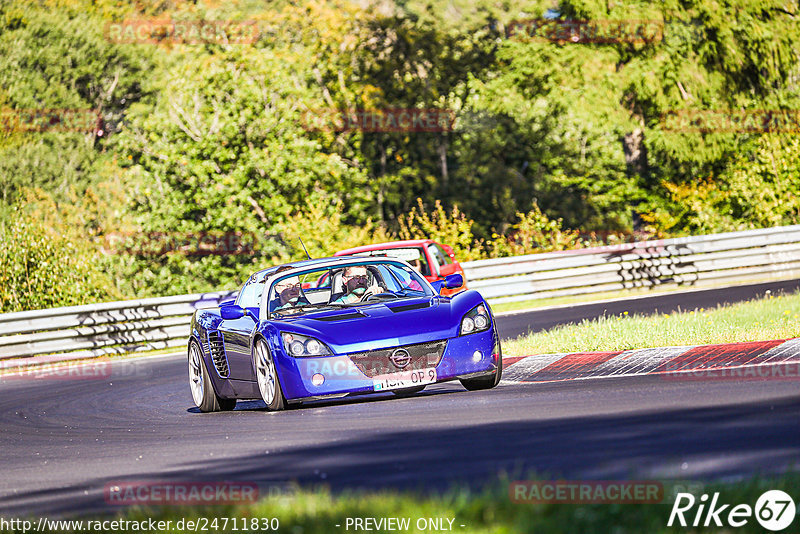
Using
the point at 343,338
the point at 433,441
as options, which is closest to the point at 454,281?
the point at 343,338

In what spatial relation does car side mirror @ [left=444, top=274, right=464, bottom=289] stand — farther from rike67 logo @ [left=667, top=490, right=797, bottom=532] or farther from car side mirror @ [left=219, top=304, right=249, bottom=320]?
rike67 logo @ [left=667, top=490, right=797, bottom=532]

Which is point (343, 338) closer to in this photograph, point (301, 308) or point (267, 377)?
point (267, 377)

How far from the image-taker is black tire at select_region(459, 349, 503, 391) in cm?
1070

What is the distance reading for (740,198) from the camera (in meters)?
31.8

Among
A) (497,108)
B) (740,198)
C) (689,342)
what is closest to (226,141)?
(497,108)

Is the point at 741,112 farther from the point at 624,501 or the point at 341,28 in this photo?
the point at 624,501

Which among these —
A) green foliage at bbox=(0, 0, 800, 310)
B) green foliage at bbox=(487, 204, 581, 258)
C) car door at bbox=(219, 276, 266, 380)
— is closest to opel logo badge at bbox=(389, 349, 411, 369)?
car door at bbox=(219, 276, 266, 380)

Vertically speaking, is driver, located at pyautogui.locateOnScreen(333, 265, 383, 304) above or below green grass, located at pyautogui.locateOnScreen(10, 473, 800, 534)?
above

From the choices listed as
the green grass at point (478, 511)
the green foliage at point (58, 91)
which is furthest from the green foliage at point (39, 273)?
the green foliage at point (58, 91)

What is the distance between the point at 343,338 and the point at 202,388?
2649 millimetres

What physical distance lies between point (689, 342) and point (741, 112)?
24.3m

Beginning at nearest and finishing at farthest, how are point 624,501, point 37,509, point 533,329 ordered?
point 624,501 → point 37,509 → point 533,329

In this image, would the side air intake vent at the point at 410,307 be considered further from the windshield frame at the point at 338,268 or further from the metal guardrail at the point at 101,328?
the metal guardrail at the point at 101,328

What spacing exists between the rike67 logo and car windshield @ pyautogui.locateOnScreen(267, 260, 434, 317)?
6.14 metres
